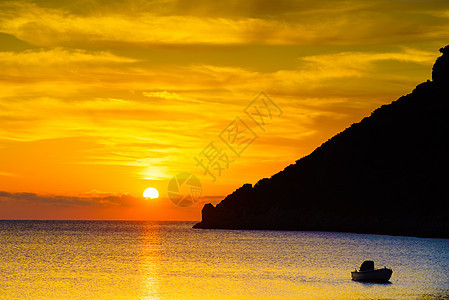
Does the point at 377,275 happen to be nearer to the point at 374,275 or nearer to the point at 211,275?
the point at 374,275

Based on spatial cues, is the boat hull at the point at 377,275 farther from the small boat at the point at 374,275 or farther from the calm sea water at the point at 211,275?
the calm sea water at the point at 211,275

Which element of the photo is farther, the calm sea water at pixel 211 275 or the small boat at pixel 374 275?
the small boat at pixel 374 275

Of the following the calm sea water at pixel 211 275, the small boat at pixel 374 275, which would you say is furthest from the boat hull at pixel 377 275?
the calm sea water at pixel 211 275

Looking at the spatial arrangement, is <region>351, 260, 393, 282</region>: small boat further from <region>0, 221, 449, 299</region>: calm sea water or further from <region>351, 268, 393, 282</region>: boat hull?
<region>0, 221, 449, 299</region>: calm sea water

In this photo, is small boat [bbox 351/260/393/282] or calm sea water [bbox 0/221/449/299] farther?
small boat [bbox 351/260/393/282]

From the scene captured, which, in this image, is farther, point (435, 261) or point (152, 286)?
point (435, 261)

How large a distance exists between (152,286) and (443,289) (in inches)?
1124

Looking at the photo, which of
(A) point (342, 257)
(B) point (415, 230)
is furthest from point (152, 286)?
(B) point (415, 230)

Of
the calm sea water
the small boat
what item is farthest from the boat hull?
the calm sea water

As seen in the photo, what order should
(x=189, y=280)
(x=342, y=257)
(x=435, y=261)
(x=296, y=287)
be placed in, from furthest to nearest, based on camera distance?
(x=342, y=257) < (x=435, y=261) < (x=189, y=280) < (x=296, y=287)

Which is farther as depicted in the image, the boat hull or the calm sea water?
the boat hull

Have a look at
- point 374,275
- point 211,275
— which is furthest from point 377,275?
point 211,275

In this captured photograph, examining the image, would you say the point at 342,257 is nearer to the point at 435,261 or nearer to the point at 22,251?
the point at 435,261

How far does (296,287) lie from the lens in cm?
6444
